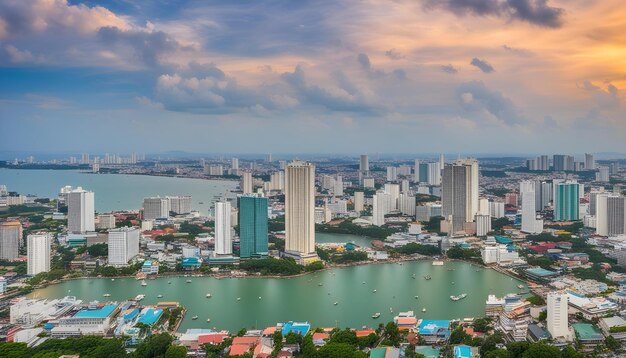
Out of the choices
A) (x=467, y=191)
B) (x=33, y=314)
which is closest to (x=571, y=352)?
(x=33, y=314)

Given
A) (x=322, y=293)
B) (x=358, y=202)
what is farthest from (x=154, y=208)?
(x=322, y=293)

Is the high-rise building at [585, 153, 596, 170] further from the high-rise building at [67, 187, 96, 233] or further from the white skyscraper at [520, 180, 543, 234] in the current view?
the high-rise building at [67, 187, 96, 233]

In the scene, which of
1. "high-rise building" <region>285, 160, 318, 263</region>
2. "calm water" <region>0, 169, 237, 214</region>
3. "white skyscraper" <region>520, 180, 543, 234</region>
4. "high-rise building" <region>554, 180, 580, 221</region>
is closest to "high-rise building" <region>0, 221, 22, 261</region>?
"high-rise building" <region>285, 160, 318, 263</region>

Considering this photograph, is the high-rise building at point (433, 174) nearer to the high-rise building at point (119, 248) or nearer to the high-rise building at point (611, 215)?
the high-rise building at point (611, 215)

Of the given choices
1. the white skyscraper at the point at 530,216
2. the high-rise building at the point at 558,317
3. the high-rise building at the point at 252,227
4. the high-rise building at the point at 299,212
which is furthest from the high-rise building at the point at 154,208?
the high-rise building at the point at 558,317

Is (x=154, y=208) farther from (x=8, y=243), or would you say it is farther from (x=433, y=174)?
(x=433, y=174)

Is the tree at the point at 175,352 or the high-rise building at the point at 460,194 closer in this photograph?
the tree at the point at 175,352

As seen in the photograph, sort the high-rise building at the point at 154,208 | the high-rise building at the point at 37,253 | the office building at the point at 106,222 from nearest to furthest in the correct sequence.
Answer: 1. the high-rise building at the point at 37,253
2. the office building at the point at 106,222
3. the high-rise building at the point at 154,208
